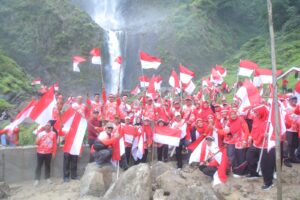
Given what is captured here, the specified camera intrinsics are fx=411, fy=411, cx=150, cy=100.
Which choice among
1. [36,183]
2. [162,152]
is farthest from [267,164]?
[36,183]

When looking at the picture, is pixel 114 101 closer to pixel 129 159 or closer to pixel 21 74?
pixel 129 159

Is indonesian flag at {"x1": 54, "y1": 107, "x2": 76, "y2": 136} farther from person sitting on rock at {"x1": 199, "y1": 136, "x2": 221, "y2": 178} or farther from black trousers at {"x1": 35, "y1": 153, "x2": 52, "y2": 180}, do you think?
person sitting on rock at {"x1": 199, "y1": 136, "x2": 221, "y2": 178}

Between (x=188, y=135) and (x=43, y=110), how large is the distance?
4095mm

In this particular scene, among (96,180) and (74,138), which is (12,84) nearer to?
(74,138)

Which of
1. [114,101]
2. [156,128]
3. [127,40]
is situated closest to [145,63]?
[114,101]

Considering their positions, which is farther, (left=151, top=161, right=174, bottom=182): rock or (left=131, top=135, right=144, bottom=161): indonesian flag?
(left=131, top=135, right=144, bottom=161): indonesian flag

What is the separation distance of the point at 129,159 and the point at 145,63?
2.92 meters

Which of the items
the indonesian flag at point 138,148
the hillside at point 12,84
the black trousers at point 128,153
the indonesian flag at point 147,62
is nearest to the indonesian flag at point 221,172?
the indonesian flag at point 138,148

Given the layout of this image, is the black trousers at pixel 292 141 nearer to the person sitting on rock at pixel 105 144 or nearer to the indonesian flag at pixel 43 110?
the person sitting on rock at pixel 105 144

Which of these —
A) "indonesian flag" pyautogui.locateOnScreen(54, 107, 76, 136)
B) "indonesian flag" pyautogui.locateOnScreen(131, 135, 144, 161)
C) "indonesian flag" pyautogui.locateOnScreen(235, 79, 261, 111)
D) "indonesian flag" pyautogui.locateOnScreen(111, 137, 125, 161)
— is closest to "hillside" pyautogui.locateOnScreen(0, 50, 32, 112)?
"indonesian flag" pyautogui.locateOnScreen(54, 107, 76, 136)

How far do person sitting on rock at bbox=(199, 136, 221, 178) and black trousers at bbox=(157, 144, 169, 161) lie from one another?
58.5 inches

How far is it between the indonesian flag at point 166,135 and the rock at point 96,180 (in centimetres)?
148

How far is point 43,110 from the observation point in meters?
10.5

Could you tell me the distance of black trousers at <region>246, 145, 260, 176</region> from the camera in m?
9.80
